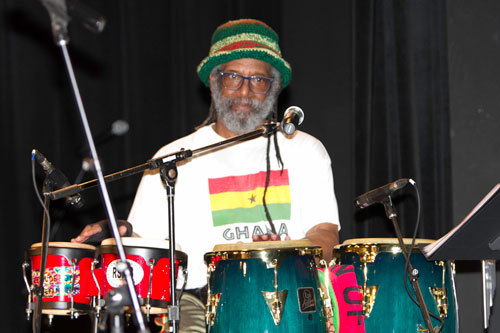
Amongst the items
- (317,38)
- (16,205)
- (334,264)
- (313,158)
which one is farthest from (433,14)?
(16,205)

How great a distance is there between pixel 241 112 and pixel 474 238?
1.57 metres

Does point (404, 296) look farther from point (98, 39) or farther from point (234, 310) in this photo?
point (98, 39)

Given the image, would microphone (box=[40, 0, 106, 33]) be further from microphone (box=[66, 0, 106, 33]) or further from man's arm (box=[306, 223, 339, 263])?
man's arm (box=[306, 223, 339, 263])

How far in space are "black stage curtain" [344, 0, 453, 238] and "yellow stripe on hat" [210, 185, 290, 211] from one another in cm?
68

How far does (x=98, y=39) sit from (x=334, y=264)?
6.21 ft

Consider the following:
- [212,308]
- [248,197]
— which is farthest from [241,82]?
[212,308]

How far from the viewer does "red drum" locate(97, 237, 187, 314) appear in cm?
256

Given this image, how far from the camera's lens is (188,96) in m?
4.09

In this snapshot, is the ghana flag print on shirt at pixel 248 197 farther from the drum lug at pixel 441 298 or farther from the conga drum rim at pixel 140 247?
the drum lug at pixel 441 298

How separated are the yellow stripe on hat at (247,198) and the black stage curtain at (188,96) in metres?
0.69

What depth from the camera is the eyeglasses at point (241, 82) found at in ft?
11.3

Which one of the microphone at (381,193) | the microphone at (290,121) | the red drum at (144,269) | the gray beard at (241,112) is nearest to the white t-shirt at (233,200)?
the gray beard at (241,112)

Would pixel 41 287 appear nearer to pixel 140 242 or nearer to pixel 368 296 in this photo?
pixel 140 242

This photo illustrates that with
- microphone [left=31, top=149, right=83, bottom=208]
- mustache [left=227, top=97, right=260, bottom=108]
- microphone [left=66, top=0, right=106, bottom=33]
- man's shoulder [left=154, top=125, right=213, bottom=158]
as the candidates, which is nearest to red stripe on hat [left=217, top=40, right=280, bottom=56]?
mustache [left=227, top=97, right=260, bottom=108]
